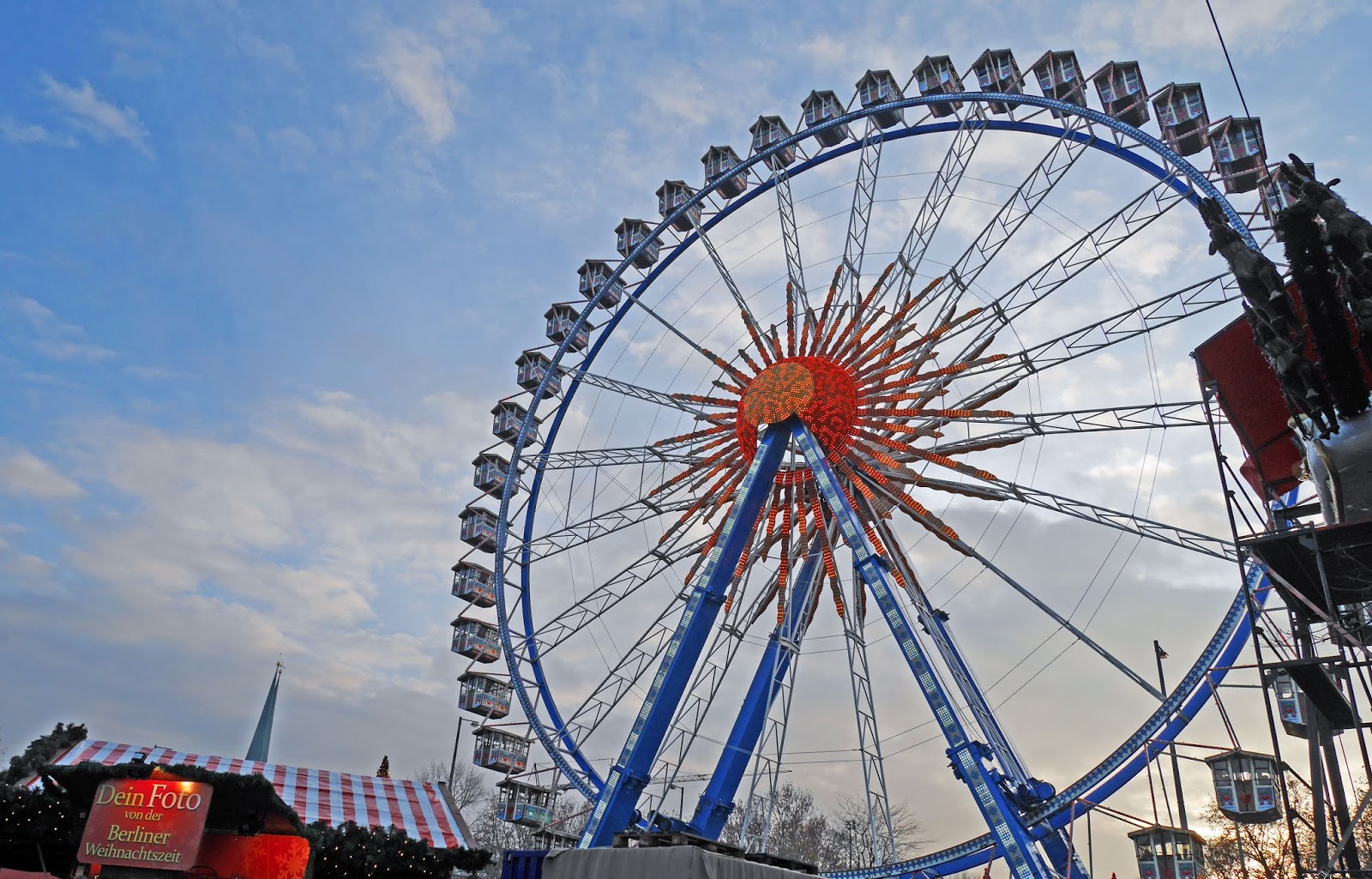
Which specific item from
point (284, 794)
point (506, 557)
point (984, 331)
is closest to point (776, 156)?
point (984, 331)

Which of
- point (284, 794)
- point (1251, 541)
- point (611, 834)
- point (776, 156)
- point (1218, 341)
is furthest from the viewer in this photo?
point (776, 156)

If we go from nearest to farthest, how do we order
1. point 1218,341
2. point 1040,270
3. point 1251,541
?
point 1251,541 → point 1218,341 → point 1040,270

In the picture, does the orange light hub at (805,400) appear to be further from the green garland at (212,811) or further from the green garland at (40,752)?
the green garland at (40,752)

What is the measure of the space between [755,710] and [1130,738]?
6.06 m

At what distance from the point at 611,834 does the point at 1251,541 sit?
8.99 metres

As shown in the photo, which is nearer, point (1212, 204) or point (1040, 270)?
point (1212, 204)

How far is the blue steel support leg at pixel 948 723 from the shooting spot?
11344mm

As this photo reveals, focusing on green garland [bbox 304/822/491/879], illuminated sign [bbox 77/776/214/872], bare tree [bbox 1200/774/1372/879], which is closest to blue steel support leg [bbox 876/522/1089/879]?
green garland [bbox 304/822/491/879]

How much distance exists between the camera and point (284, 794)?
58.1 feet


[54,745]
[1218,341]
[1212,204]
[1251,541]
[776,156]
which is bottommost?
[54,745]

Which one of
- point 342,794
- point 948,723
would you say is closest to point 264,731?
point 342,794

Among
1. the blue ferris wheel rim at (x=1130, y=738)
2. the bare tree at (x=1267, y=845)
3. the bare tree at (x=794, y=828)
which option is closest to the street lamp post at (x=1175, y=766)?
the blue ferris wheel rim at (x=1130, y=738)

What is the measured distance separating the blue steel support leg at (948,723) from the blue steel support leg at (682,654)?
1171mm

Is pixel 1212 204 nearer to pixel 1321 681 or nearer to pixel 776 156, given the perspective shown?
pixel 1321 681
